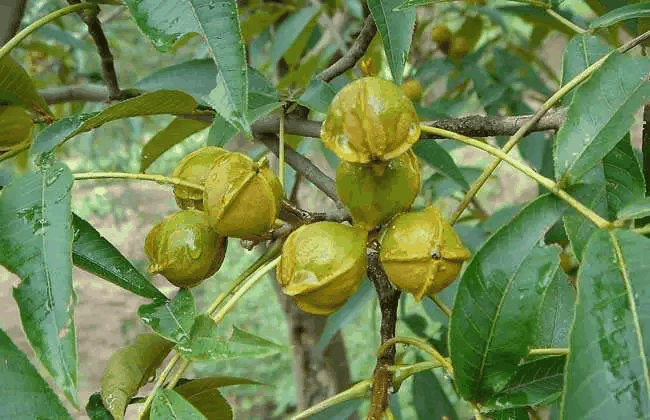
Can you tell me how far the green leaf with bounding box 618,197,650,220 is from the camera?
664 millimetres

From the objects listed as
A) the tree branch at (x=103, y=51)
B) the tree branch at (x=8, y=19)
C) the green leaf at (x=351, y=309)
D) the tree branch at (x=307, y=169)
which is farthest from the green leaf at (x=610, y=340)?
the green leaf at (x=351, y=309)

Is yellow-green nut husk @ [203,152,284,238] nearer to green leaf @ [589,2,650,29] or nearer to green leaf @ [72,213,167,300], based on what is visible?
green leaf @ [72,213,167,300]

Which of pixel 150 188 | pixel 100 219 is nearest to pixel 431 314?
pixel 100 219

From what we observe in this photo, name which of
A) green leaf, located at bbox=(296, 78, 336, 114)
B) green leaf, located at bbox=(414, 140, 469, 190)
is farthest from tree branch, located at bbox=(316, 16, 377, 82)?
green leaf, located at bbox=(414, 140, 469, 190)

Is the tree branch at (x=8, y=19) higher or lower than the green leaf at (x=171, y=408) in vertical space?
higher

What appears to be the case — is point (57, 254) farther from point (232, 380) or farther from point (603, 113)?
point (603, 113)

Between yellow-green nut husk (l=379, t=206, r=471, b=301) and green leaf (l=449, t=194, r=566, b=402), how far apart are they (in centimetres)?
9

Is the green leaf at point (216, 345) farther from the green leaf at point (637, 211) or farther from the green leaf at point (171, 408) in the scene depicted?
the green leaf at point (637, 211)

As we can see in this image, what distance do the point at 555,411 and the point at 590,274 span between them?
2.50ft

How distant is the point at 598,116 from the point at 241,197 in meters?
0.35

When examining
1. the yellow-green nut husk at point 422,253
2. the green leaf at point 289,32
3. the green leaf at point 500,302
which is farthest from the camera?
the green leaf at point 289,32

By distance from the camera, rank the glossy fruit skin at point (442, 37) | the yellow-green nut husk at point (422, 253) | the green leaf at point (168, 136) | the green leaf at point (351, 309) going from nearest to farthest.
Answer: the yellow-green nut husk at point (422, 253) → the green leaf at point (168, 136) → the green leaf at point (351, 309) → the glossy fruit skin at point (442, 37)

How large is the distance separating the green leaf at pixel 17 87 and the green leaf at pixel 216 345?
483 millimetres

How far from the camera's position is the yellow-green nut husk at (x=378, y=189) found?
0.79m
